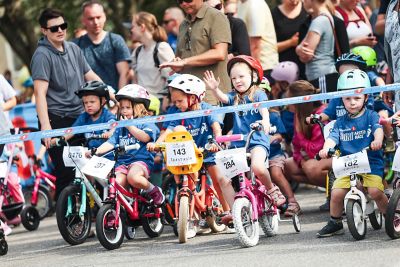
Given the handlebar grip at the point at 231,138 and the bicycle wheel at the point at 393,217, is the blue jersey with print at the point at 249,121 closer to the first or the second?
the handlebar grip at the point at 231,138

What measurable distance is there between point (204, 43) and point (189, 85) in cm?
120

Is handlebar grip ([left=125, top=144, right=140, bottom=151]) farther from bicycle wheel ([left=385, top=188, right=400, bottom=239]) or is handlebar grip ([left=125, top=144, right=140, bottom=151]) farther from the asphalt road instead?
bicycle wheel ([left=385, top=188, right=400, bottom=239])

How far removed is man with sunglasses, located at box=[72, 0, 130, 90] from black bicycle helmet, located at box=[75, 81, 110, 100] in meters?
1.79

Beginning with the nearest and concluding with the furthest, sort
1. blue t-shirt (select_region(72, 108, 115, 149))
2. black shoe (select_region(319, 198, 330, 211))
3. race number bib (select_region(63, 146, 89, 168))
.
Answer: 1. race number bib (select_region(63, 146, 89, 168))
2. blue t-shirt (select_region(72, 108, 115, 149))
3. black shoe (select_region(319, 198, 330, 211))

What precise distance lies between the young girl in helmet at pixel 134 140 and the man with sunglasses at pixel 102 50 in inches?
88.7

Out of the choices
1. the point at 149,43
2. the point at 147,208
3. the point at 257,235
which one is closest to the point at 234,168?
the point at 257,235

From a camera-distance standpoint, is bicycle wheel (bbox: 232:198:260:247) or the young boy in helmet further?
the young boy in helmet

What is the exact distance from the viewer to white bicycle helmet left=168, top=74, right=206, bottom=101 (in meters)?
11.4

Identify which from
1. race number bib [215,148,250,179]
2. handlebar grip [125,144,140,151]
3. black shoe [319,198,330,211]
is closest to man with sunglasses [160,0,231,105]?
handlebar grip [125,144,140,151]

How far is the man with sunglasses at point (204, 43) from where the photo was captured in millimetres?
12367

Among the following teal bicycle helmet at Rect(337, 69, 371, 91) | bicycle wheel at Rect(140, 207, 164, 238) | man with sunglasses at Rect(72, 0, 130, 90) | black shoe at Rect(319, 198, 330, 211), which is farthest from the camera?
man with sunglasses at Rect(72, 0, 130, 90)

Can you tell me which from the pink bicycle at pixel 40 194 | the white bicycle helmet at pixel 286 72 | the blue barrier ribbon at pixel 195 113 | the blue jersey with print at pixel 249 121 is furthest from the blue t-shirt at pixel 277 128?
the pink bicycle at pixel 40 194

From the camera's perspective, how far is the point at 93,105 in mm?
12305

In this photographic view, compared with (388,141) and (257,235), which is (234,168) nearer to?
(257,235)
